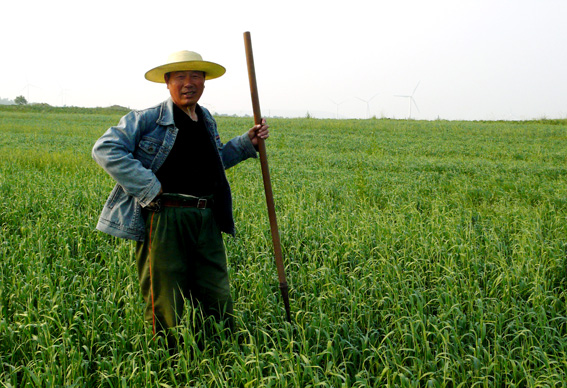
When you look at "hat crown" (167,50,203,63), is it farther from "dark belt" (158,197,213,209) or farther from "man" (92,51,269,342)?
"dark belt" (158,197,213,209)

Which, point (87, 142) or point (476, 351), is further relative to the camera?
point (87, 142)

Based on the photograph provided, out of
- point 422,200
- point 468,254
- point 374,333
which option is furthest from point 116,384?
point 422,200

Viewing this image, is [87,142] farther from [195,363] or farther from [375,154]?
[195,363]

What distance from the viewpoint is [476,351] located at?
2.97 metres

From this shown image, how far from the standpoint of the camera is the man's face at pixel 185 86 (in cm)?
313

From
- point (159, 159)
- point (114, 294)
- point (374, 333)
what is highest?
point (159, 159)

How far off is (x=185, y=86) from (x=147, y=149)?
→ 503mm

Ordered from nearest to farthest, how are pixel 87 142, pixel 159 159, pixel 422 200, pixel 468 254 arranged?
pixel 159 159 → pixel 468 254 → pixel 422 200 → pixel 87 142

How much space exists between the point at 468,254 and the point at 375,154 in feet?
32.5

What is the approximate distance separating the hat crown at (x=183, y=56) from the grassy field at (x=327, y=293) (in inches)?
68.6

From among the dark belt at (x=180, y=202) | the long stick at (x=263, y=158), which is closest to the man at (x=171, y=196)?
the dark belt at (x=180, y=202)

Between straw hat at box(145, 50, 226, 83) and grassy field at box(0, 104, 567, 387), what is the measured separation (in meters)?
1.69

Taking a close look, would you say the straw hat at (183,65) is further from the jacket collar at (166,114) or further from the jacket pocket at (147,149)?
the jacket pocket at (147,149)

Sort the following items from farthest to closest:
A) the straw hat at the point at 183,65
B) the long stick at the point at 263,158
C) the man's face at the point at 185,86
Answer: the long stick at the point at 263,158 < the man's face at the point at 185,86 < the straw hat at the point at 183,65
